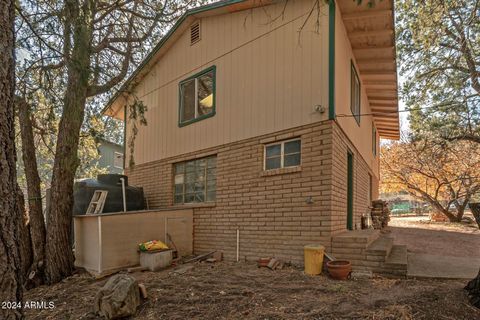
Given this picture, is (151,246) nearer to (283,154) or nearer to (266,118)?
(283,154)

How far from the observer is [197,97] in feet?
31.1

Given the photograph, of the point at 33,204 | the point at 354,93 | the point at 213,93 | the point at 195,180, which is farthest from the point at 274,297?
the point at 33,204

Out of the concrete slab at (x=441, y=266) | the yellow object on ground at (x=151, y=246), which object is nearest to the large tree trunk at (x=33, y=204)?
the yellow object on ground at (x=151, y=246)

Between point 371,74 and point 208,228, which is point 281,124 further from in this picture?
point 371,74

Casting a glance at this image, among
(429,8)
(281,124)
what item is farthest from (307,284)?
(429,8)

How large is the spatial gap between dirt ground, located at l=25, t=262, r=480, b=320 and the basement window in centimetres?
263

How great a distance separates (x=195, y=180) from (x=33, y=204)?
13.0 ft

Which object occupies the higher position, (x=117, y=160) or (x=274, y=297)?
(x=117, y=160)

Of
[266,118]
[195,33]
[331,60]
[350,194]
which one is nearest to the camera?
[331,60]

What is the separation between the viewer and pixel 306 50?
22.5 feet

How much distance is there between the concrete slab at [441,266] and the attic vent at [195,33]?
25.7 feet

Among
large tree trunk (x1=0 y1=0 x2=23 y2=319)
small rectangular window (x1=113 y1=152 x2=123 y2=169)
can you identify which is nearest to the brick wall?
large tree trunk (x1=0 y1=0 x2=23 y2=319)

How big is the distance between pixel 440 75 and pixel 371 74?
727 cm

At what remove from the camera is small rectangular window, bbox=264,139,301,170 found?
6910 mm
